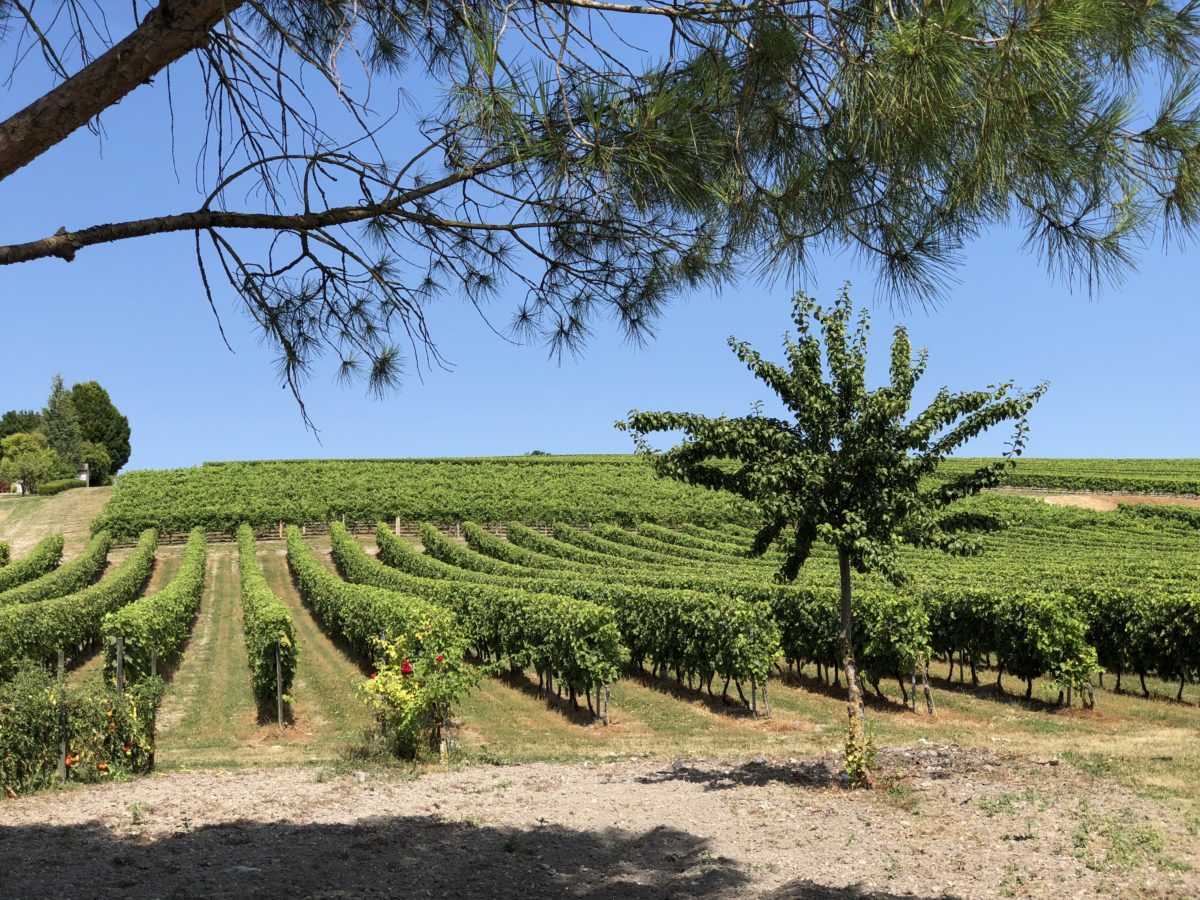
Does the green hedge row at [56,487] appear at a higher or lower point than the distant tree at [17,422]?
lower

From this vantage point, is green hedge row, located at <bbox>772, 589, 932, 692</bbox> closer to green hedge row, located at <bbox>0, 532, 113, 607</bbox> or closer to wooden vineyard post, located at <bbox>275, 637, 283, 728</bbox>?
wooden vineyard post, located at <bbox>275, 637, 283, 728</bbox>

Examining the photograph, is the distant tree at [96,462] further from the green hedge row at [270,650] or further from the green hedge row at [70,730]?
the green hedge row at [70,730]

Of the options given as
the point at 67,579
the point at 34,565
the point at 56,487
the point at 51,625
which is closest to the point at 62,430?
the point at 56,487

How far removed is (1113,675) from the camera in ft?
67.1

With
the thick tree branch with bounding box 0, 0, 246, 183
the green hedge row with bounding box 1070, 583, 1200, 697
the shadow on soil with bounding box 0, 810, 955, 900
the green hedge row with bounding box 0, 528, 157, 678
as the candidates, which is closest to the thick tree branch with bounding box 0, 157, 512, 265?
the thick tree branch with bounding box 0, 0, 246, 183

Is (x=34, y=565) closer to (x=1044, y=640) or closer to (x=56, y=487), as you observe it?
(x=1044, y=640)

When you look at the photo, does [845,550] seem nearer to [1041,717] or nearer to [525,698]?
[1041,717]

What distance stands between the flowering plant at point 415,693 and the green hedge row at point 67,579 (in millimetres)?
14336

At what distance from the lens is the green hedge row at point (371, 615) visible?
1262 cm

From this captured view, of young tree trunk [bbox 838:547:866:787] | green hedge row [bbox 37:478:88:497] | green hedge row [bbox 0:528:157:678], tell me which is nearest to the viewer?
young tree trunk [bbox 838:547:866:787]

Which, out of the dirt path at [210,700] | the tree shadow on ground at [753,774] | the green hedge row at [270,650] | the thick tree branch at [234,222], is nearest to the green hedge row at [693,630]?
the tree shadow on ground at [753,774]

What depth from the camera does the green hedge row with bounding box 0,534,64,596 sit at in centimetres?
3044

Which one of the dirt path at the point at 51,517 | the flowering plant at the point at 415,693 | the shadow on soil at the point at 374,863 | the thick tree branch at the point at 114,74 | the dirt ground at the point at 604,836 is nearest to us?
the thick tree branch at the point at 114,74

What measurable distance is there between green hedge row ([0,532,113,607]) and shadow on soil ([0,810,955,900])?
17.3 m
